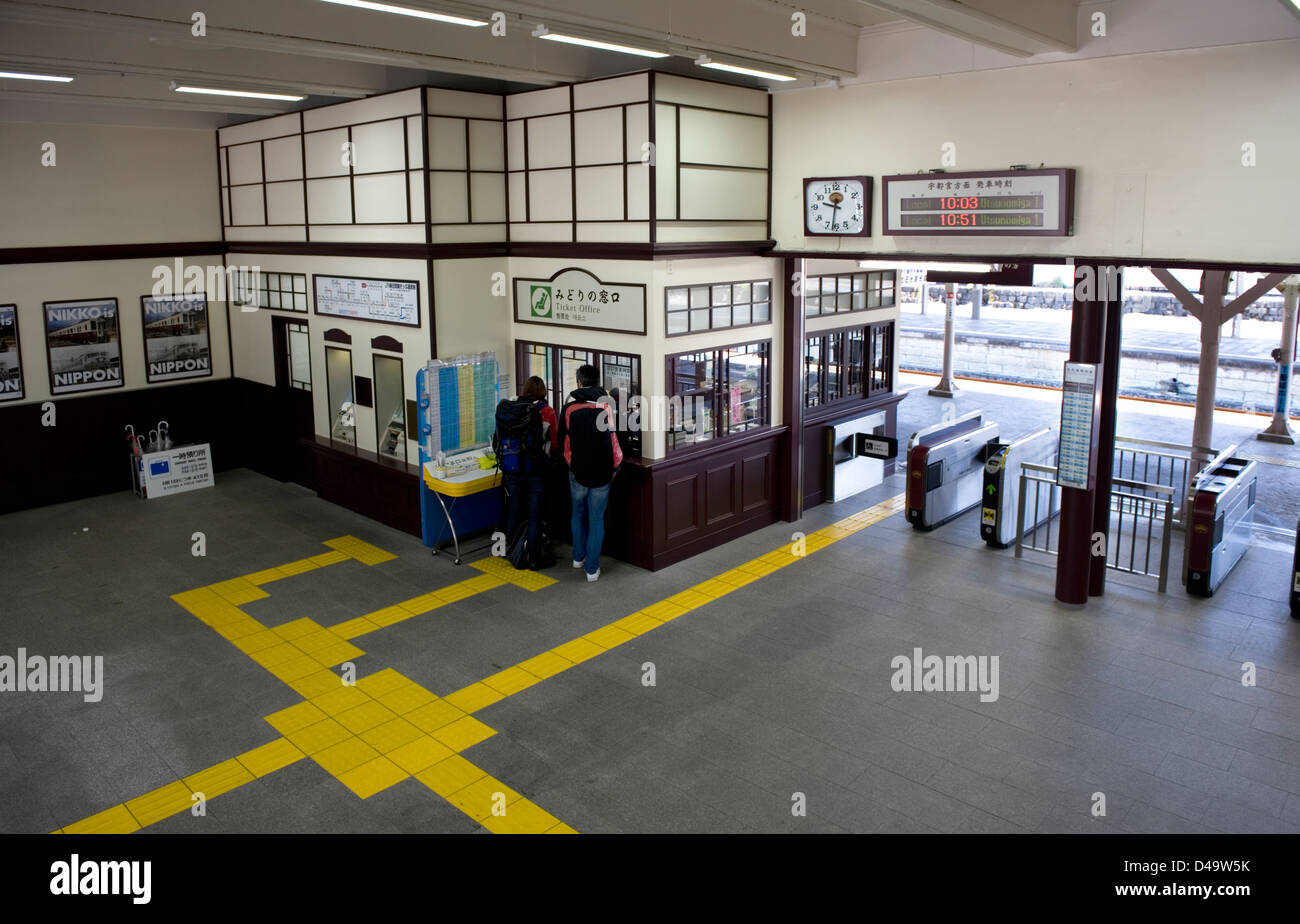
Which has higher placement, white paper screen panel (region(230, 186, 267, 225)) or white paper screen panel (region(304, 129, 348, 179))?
white paper screen panel (region(304, 129, 348, 179))

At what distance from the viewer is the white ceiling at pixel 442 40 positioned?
6309 mm

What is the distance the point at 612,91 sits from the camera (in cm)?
921

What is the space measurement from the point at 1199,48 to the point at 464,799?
7532 millimetres

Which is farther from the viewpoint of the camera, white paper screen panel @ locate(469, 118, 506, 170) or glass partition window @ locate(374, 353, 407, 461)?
glass partition window @ locate(374, 353, 407, 461)

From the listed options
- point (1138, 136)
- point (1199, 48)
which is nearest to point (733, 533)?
point (1138, 136)

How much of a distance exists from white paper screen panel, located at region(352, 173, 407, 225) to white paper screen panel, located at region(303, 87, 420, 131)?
63 cm

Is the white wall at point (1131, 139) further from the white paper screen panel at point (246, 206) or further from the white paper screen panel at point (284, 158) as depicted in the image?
the white paper screen panel at point (246, 206)

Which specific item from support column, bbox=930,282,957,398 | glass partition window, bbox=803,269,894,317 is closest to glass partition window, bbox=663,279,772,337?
glass partition window, bbox=803,269,894,317

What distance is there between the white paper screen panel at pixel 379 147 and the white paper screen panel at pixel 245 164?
8.09ft

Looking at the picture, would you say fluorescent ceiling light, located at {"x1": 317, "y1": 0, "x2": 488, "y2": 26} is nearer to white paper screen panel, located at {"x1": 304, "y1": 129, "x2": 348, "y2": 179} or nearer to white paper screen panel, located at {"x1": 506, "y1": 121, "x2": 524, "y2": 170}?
white paper screen panel, located at {"x1": 506, "y1": 121, "x2": 524, "y2": 170}

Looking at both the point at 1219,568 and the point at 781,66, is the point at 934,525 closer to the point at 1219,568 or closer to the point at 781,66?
the point at 1219,568

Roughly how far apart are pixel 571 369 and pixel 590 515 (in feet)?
6.28

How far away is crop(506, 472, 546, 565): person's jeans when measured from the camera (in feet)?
30.9

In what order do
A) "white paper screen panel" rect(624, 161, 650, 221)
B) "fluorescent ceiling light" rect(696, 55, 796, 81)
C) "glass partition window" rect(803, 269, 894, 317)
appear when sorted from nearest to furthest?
"fluorescent ceiling light" rect(696, 55, 796, 81), "white paper screen panel" rect(624, 161, 650, 221), "glass partition window" rect(803, 269, 894, 317)
